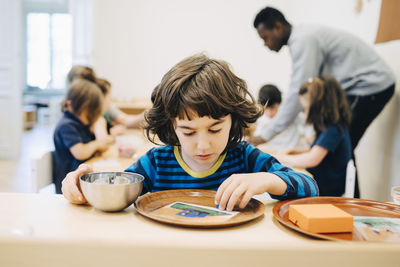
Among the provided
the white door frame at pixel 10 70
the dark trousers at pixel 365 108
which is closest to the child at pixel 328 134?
the dark trousers at pixel 365 108

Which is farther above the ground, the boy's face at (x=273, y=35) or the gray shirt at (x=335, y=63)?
the boy's face at (x=273, y=35)

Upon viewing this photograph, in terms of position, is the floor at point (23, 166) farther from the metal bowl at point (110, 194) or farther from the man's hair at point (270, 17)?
the man's hair at point (270, 17)

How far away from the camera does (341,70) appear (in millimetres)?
2523

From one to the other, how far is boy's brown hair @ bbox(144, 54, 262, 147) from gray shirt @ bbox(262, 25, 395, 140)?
1356 mm

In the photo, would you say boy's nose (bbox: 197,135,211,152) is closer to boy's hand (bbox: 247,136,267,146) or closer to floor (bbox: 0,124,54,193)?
floor (bbox: 0,124,54,193)

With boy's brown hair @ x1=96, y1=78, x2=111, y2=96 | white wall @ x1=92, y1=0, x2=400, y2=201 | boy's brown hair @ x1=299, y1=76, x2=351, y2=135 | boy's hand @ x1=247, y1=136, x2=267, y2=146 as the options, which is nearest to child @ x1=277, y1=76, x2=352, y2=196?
boy's brown hair @ x1=299, y1=76, x2=351, y2=135

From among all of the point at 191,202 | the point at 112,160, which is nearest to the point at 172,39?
the point at 112,160

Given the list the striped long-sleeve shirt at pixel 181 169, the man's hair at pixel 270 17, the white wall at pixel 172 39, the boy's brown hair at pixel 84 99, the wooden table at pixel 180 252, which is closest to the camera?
the wooden table at pixel 180 252

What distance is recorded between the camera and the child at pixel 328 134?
200 centimetres

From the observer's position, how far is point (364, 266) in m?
0.36

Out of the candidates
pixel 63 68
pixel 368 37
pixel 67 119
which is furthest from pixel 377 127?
pixel 63 68

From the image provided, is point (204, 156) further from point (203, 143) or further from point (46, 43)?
point (46, 43)

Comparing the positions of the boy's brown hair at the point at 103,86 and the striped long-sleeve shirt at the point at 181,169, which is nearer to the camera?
the striped long-sleeve shirt at the point at 181,169

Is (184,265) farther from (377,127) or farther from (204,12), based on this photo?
(204,12)
